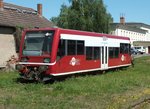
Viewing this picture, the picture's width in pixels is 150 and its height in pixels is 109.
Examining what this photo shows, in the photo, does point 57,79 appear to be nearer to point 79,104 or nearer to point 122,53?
point 79,104

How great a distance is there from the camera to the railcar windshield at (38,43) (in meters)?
20.8

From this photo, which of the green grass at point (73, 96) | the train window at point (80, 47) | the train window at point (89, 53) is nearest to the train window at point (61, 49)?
the green grass at point (73, 96)

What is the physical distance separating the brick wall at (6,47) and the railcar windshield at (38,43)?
30.0 feet

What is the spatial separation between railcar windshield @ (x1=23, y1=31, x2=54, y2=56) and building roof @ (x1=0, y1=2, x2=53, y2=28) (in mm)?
9093

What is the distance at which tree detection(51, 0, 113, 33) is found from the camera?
6969 centimetres

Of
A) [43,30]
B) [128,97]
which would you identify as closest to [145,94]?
[128,97]

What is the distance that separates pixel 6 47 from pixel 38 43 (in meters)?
10.7

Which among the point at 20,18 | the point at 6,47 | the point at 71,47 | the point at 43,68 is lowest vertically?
the point at 43,68

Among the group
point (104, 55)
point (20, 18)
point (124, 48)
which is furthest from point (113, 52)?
point (20, 18)

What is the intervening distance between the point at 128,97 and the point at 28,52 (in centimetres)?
757

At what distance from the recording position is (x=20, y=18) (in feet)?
116

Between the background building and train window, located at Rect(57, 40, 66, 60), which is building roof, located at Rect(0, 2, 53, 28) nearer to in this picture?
train window, located at Rect(57, 40, 66, 60)

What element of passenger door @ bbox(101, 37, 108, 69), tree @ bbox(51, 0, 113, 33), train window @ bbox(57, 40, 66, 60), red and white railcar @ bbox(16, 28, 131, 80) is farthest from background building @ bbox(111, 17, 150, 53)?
train window @ bbox(57, 40, 66, 60)

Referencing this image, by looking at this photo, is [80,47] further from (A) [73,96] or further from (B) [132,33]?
(B) [132,33]
